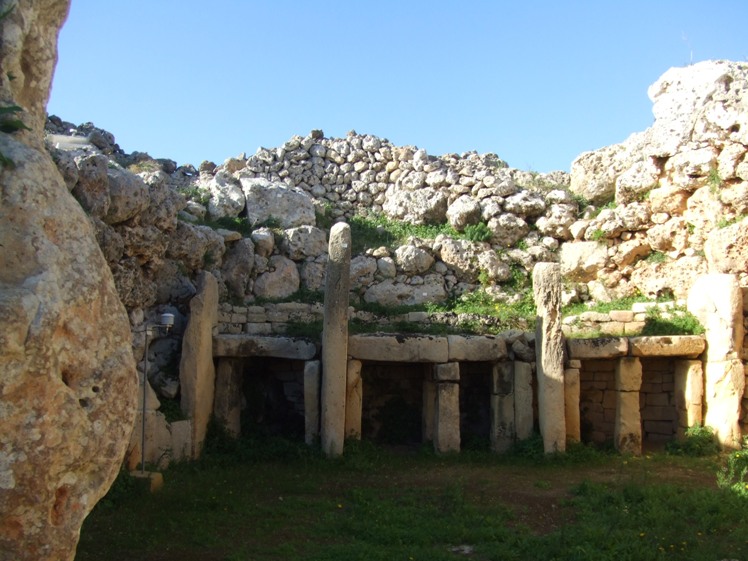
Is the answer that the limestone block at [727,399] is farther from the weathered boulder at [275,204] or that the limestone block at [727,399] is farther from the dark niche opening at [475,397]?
the weathered boulder at [275,204]

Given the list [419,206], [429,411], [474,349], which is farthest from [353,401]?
[419,206]

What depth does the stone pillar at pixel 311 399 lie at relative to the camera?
14484 mm

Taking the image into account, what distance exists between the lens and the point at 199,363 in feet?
45.4

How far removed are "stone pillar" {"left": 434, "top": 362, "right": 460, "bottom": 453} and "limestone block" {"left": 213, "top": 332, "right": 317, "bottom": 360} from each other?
232 centimetres

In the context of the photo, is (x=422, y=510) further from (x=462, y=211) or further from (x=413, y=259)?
(x=462, y=211)

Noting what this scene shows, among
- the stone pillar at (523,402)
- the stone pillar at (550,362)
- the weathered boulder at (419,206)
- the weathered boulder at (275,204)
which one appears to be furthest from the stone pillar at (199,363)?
the weathered boulder at (419,206)

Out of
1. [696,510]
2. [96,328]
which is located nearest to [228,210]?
[696,510]

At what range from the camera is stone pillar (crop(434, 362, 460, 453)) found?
1452 centimetres

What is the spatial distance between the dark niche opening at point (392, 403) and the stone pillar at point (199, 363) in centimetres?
342

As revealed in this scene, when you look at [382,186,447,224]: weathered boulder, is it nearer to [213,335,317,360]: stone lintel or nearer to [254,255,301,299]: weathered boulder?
[254,255,301,299]: weathered boulder

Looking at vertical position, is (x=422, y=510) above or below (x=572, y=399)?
below

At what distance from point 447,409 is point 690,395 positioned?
4361 millimetres

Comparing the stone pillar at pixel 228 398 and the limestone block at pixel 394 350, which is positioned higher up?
the limestone block at pixel 394 350

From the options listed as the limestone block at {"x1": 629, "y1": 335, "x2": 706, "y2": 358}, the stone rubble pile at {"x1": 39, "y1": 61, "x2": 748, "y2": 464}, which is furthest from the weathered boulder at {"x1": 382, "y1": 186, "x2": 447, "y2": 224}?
the limestone block at {"x1": 629, "y1": 335, "x2": 706, "y2": 358}
